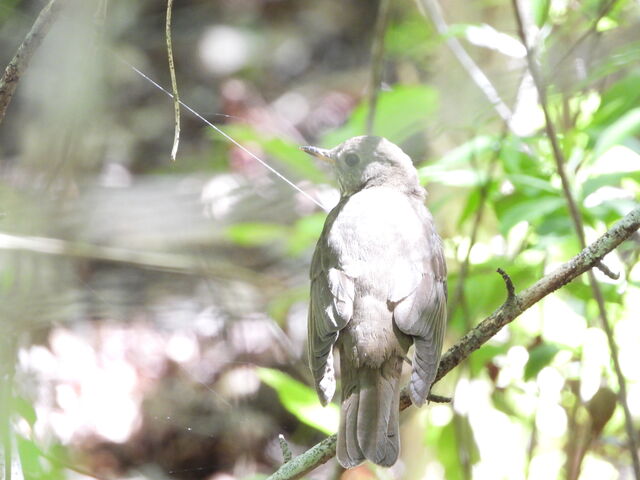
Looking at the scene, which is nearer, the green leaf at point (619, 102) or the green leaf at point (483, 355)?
the green leaf at point (619, 102)

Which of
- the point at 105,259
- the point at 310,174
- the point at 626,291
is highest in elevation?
the point at 105,259

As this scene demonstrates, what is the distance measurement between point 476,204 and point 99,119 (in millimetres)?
2782

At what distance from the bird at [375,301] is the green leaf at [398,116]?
493 mm

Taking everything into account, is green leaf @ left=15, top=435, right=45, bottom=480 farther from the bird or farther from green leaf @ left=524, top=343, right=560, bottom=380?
green leaf @ left=524, top=343, right=560, bottom=380

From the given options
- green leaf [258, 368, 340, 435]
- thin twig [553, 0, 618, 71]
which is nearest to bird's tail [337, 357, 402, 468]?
green leaf [258, 368, 340, 435]

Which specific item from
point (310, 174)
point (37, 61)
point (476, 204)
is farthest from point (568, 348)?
point (37, 61)

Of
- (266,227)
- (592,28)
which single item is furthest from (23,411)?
(592,28)

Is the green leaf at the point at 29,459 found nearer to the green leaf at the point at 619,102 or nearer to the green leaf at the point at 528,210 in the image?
the green leaf at the point at 528,210

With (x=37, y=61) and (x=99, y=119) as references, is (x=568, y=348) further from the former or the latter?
(x=99, y=119)

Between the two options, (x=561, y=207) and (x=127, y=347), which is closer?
(x=561, y=207)

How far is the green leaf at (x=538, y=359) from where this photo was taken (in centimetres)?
272

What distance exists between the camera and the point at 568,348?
277cm

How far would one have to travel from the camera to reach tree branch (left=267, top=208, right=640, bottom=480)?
6.31ft

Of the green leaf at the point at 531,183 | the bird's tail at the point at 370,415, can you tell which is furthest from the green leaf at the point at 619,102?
the bird's tail at the point at 370,415
